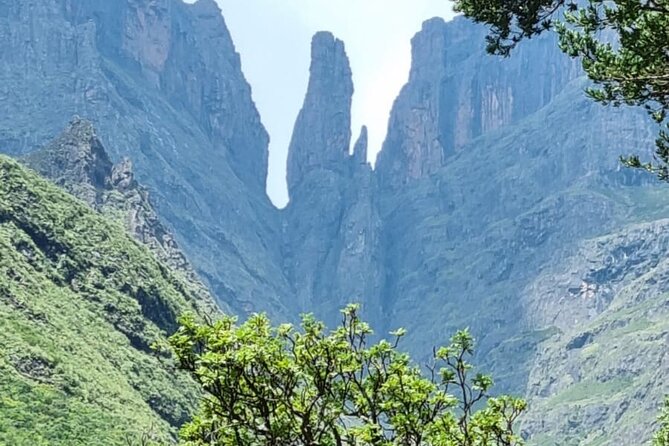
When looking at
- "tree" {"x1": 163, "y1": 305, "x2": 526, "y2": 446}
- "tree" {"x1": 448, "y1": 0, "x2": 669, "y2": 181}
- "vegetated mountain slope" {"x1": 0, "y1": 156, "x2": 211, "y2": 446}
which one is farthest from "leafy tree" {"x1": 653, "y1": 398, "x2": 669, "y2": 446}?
"vegetated mountain slope" {"x1": 0, "y1": 156, "x2": 211, "y2": 446}

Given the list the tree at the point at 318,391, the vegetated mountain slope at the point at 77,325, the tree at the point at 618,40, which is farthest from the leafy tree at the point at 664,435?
the vegetated mountain slope at the point at 77,325

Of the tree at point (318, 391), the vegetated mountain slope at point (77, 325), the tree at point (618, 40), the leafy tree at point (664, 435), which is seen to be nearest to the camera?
the tree at point (318, 391)

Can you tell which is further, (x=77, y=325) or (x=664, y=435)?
(x=77, y=325)

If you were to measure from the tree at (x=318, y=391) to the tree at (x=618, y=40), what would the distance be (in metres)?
6.31

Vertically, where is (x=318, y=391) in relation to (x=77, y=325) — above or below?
below

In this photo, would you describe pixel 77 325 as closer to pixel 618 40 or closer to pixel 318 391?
pixel 618 40

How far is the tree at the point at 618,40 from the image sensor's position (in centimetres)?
1534

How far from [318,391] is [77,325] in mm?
111211

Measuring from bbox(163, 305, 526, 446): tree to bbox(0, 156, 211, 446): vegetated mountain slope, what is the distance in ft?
202

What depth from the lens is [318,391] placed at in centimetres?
1288

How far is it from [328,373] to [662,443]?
590 inches

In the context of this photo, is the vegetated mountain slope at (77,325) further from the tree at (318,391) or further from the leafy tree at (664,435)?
the tree at (318,391)

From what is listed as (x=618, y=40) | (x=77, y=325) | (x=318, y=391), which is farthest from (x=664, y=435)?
(x=77, y=325)

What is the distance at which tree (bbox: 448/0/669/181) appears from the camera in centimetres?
1534
